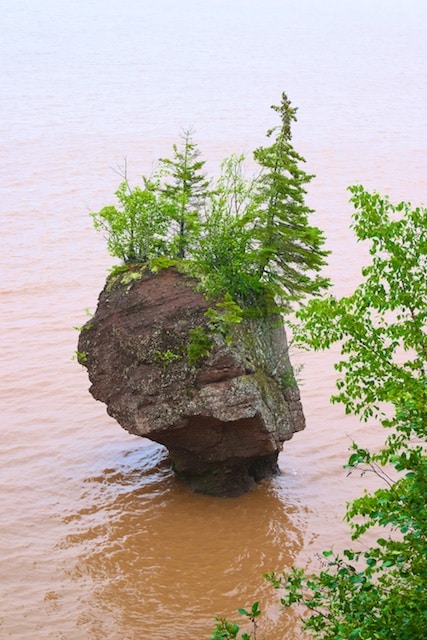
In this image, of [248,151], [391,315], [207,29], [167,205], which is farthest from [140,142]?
[207,29]

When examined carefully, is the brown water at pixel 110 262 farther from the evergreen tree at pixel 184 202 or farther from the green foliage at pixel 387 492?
the green foliage at pixel 387 492

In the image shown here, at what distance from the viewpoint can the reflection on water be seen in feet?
55.5

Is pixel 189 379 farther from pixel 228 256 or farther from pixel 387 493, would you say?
pixel 387 493

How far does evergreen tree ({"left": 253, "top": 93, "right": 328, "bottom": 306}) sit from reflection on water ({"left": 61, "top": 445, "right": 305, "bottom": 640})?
15.1ft

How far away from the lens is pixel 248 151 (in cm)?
4638

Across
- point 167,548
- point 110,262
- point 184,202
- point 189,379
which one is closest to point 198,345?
point 189,379

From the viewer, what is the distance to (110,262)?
115 ft

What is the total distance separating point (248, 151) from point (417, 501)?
38.3 metres

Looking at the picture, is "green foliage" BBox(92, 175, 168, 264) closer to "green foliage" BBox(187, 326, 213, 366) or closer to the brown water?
"green foliage" BBox(187, 326, 213, 366)

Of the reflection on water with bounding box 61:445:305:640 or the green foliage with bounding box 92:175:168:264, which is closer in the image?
the reflection on water with bounding box 61:445:305:640

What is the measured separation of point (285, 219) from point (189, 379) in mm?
3748

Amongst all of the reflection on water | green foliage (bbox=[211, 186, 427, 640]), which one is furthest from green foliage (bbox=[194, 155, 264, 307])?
green foliage (bbox=[211, 186, 427, 640])

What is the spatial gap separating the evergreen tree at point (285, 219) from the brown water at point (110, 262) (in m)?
4.96

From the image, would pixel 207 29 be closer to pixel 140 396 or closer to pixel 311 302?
pixel 140 396
